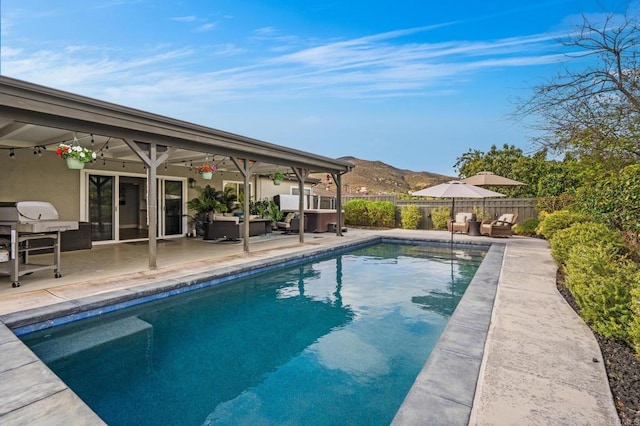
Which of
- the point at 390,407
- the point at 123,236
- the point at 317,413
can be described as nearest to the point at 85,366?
the point at 317,413

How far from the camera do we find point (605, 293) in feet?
10.5

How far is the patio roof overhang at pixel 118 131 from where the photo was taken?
4.27 metres

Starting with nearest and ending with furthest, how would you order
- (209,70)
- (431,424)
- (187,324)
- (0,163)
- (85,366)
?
(431,424) → (85,366) → (187,324) → (0,163) → (209,70)

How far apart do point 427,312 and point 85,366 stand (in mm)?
3950

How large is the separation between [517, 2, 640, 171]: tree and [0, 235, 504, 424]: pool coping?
260cm

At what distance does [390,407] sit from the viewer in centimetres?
259

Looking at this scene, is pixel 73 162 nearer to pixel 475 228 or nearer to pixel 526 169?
pixel 475 228

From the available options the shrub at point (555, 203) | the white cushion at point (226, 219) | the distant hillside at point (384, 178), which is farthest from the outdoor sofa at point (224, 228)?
the distant hillside at point (384, 178)

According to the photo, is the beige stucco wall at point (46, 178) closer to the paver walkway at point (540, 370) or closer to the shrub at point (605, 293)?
the paver walkway at point (540, 370)

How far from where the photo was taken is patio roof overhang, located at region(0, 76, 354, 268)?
4273 mm

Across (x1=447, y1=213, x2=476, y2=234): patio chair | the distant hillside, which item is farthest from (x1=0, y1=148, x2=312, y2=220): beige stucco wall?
the distant hillside

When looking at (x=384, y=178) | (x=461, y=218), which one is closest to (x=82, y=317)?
(x=461, y=218)

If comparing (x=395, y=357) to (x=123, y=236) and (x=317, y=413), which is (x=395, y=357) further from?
(x=123, y=236)

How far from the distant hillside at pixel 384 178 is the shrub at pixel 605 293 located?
39.0 meters
